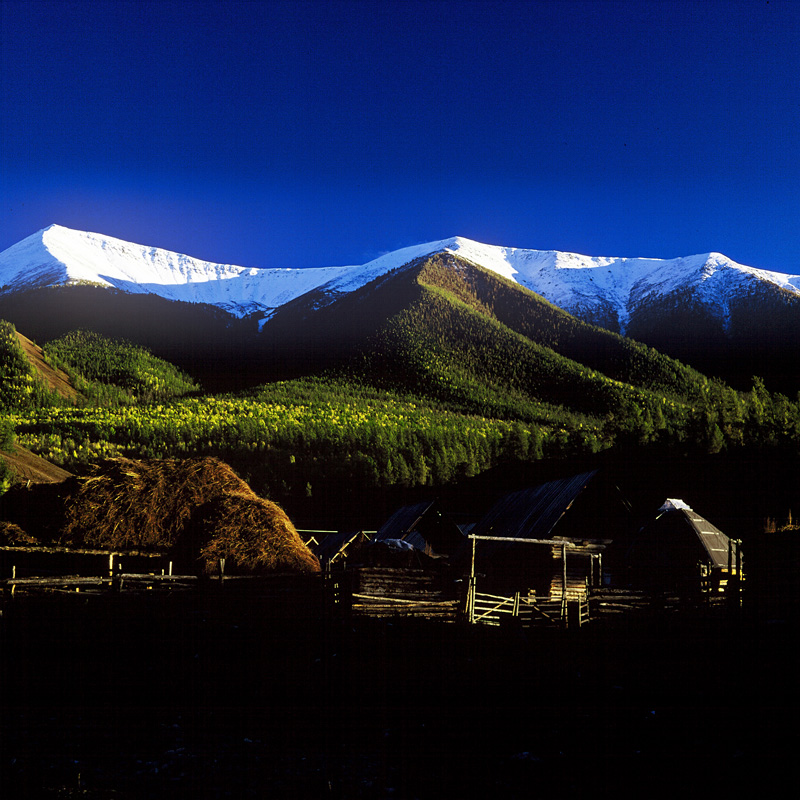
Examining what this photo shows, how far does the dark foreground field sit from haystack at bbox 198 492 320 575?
152 centimetres

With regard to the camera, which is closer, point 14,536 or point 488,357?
point 14,536

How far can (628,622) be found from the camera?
579 inches

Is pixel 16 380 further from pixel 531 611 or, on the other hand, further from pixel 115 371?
pixel 531 611

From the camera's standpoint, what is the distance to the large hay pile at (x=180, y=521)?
16125 mm

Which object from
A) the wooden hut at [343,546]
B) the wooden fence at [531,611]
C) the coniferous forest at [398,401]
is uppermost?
the coniferous forest at [398,401]

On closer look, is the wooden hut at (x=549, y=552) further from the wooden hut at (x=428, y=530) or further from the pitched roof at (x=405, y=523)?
the pitched roof at (x=405, y=523)

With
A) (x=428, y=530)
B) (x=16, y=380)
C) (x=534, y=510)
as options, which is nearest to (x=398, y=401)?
(x=16, y=380)

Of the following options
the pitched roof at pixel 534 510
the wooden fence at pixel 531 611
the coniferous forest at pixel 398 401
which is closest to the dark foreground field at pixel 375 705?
the wooden fence at pixel 531 611

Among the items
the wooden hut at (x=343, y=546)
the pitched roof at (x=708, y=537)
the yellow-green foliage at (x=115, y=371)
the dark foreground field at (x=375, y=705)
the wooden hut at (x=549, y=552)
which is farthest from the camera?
the yellow-green foliage at (x=115, y=371)

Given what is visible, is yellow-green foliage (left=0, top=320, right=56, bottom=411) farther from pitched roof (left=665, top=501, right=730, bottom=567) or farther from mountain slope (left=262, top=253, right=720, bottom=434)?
pitched roof (left=665, top=501, right=730, bottom=567)

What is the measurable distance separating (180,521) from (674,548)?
50.0 feet

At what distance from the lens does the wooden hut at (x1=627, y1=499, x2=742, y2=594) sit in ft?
68.4

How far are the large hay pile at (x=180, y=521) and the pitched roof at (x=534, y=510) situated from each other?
25.5ft

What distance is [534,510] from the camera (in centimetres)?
2253
